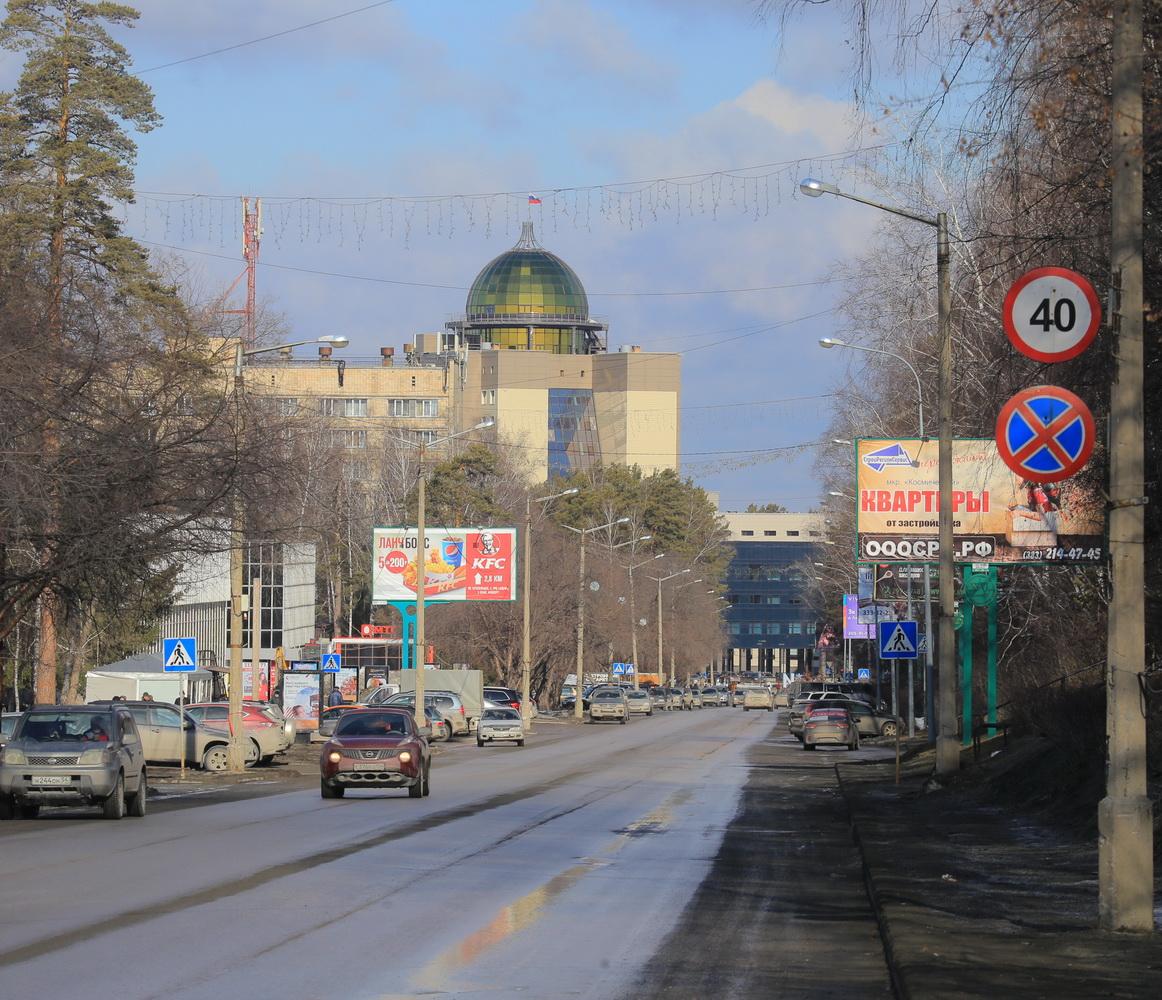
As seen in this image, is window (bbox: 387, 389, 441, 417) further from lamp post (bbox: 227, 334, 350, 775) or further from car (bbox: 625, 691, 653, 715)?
lamp post (bbox: 227, 334, 350, 775)

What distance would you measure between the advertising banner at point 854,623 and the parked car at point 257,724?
21154mm

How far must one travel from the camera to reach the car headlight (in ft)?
77.0

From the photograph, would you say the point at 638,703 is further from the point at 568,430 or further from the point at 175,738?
the point at 568,430

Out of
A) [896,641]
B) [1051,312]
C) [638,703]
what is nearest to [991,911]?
[1051,312]

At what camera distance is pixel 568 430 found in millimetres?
161625

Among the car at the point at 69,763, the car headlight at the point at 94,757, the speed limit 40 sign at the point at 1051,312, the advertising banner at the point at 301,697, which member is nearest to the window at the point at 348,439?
the advertising banner at the point at 301,697

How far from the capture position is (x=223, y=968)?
10.6 metres

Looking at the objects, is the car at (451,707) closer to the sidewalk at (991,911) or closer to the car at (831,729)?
the car at (831,729)

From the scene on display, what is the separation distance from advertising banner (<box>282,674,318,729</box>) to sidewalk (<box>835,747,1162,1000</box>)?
115 ft

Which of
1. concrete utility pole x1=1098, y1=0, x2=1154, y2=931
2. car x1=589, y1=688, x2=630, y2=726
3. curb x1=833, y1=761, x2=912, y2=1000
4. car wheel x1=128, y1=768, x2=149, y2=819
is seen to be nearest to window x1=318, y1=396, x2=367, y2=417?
car x1=589, y1=688, x2=630, y2=726

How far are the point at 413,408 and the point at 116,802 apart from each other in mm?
124516

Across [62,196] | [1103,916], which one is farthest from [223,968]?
[62,196]

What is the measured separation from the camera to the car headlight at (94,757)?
2347 cm

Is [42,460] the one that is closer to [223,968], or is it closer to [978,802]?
[978,802]
